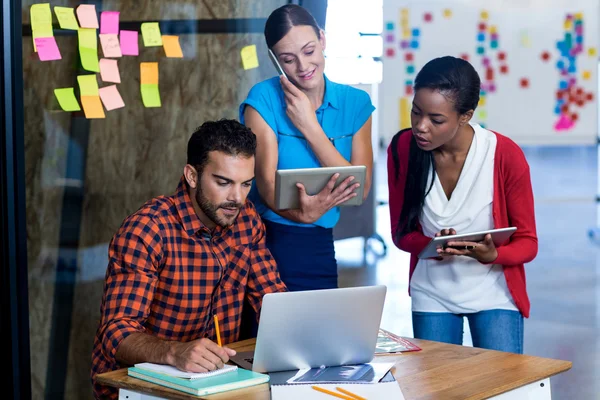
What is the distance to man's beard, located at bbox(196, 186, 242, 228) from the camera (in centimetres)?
225

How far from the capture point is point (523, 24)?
6.99 metres

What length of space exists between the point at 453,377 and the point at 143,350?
0.68m

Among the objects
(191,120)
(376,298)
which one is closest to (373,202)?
(191,120)

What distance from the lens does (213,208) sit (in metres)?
2.25

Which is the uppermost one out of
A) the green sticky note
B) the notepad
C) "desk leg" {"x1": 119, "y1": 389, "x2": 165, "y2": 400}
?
the green sticky note

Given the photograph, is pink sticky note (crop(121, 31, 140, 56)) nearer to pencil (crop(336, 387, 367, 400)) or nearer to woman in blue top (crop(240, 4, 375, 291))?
woman in blue top (crop(240, 4, 375, 291))

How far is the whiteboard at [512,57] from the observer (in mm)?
6711

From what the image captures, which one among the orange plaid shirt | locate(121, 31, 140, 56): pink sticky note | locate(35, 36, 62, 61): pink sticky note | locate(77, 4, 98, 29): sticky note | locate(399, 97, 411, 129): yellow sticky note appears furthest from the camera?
locate(399, 97, 411, 129): yellow sticky note

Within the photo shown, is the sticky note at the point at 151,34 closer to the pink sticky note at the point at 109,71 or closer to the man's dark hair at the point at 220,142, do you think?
the pink sticky note at the point at 109,71

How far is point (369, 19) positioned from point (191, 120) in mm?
3754

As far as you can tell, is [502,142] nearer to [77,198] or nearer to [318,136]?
[318,136]

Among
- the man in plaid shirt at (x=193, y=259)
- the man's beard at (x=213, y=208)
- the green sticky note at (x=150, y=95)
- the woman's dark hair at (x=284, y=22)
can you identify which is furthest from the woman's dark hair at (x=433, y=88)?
the green sticky note at (x=150, y=95)

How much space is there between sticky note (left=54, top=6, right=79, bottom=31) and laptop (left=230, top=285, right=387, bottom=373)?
1654 millimetres

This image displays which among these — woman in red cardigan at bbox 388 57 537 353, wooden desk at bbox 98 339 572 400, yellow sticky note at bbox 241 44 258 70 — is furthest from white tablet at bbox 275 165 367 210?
yellow sticky note at bbox 241 44 258 70
